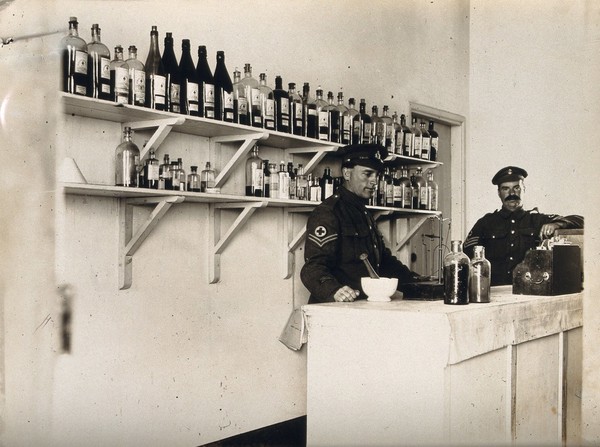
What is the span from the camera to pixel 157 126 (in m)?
2.53

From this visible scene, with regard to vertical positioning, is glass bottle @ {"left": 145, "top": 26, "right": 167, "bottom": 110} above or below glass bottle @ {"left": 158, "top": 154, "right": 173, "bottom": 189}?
above

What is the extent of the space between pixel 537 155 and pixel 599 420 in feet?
13.5

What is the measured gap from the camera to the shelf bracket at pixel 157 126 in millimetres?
2486

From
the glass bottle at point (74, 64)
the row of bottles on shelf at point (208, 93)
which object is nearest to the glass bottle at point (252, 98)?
the row of bottles on shelf at point (208, 93)

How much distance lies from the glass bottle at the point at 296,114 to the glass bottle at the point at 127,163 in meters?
0.87

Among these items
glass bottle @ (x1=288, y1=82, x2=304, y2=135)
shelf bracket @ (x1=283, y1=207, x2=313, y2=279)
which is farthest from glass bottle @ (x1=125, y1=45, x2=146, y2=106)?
shelf bracket @ (x1=283, y1=207, x2=313, y2=279)

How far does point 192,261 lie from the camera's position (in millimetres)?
2969

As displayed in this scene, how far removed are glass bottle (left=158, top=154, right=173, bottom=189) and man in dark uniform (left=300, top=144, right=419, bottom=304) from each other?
0.73 meters

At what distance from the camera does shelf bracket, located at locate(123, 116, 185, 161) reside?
97.9 inches

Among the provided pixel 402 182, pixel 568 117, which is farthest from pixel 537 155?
pixel 402 182

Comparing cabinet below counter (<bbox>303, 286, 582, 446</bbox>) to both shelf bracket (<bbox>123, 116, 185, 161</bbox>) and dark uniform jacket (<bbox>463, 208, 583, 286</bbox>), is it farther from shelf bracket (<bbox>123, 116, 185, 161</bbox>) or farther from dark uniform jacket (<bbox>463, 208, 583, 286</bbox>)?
dark uniform jacket (<bbox>463, 208, 583, 286</bbox>)

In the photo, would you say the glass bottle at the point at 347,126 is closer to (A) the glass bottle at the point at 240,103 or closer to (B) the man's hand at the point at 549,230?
(A) the glass bottle at the point at 240,103

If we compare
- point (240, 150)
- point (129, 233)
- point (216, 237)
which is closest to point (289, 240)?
point (216, 237)

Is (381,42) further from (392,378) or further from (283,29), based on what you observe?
(392,378)
